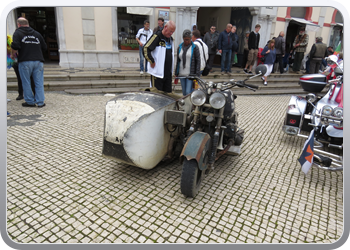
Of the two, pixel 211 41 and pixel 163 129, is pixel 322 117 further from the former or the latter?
pixel 211 41

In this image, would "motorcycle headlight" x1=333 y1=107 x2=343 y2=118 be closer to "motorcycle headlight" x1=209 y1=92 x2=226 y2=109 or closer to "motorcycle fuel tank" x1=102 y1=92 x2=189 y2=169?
"motorcycle headlight" x1=209 y1=92 x2=226 y2=109

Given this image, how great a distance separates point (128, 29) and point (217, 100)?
8.83 metres

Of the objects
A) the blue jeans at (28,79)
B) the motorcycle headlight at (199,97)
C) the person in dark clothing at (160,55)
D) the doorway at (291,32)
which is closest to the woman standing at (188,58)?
the person in dark clothing at (160,55)

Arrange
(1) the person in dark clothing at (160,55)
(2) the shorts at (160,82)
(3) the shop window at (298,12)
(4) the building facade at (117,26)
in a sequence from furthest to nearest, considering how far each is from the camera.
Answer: (3) the shop window at (298,12), (4) the building facade at (117,26), (2) the shorts at (160,82), (1) the person in dark clothing at (160,55)

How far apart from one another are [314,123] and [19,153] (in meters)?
4.25

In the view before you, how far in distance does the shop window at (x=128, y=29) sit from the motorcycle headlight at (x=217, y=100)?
27.0 ft

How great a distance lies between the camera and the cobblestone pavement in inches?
76.9

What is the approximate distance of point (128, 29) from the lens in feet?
33.0

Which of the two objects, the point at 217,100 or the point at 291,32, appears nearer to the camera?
the point at 217,100

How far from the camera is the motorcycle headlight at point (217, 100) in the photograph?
2488 mm

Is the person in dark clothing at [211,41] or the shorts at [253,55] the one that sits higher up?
the person in dark clothing at [211,41]

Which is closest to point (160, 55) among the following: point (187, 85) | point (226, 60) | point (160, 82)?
point (160, 82)

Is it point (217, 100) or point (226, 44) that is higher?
point (226, 44)

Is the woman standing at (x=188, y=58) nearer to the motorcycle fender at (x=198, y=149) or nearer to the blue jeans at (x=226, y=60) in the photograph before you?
the motorcycle fender at (x=198, y=149)
